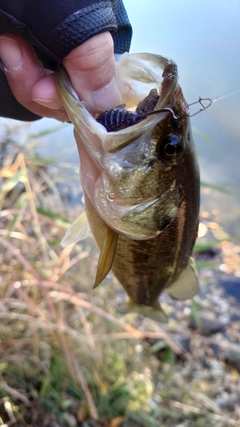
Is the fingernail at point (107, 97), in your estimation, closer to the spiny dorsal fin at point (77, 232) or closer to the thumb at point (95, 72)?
the thumb at point (95, 72)

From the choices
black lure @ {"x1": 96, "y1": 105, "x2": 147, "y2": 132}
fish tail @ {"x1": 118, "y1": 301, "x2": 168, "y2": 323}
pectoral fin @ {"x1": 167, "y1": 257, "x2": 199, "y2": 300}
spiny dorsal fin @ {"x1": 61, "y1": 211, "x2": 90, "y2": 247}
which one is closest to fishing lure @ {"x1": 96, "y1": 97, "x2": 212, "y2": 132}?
black lure @ {"x1": 96, "y1": 105, "x2": 147, "y2": 132}

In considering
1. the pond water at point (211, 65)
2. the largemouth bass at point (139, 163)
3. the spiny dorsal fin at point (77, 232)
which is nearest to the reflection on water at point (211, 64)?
the pond water at point (211, 65)

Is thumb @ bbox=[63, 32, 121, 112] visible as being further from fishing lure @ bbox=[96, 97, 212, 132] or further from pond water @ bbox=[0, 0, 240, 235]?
pond water @ bbox=[0, 0, 240, 235]

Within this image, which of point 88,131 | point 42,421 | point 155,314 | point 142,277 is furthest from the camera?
point 42,421

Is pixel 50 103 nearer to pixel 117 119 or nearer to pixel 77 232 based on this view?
pixel 117 119

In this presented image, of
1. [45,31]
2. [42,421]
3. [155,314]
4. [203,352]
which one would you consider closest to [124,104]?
[45,31]

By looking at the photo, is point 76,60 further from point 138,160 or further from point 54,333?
point 54,333
